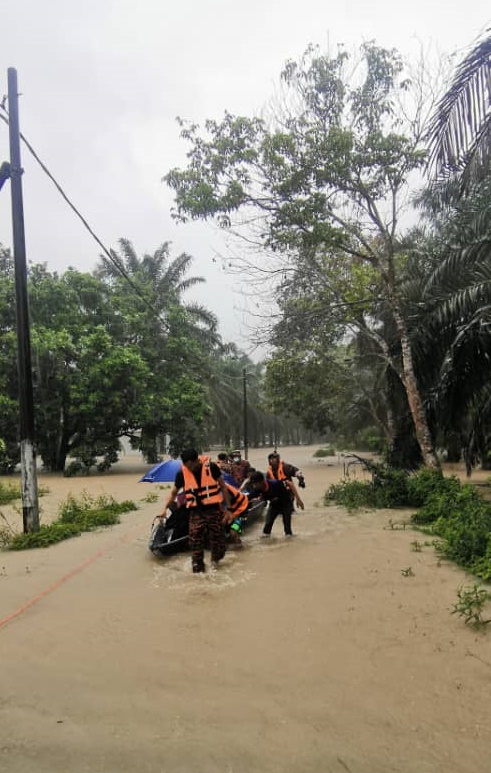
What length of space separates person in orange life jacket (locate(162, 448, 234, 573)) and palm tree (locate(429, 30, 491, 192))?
14.7ft

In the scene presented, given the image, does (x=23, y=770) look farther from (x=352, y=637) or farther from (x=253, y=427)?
(x=253, y=427)

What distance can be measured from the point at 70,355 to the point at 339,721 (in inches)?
977

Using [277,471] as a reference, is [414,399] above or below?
above

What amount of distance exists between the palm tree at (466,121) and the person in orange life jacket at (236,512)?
5051 millimetres

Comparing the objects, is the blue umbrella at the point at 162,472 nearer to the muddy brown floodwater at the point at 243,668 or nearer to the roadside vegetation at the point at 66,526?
the roadside vegetation at the point at 66,526

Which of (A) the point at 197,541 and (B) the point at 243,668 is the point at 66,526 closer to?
(A) the point at 197,541

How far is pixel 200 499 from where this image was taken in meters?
7.23

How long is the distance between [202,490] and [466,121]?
5.16m

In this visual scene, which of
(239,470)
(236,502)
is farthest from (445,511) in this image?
(236,502)

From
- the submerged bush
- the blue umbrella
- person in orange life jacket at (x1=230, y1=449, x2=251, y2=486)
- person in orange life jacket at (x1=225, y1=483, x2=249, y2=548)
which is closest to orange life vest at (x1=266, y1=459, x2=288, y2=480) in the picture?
person in orange life jacket at (x1=225, y1=483, x2=249, y2=548)

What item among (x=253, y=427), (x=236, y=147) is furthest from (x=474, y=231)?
(x=253, y=427)

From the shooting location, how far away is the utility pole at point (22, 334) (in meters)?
9.34

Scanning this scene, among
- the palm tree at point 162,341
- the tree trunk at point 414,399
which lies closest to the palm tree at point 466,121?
the tree trunk at point 414,399

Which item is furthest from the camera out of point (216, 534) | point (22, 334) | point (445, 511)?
point (445, 511)
